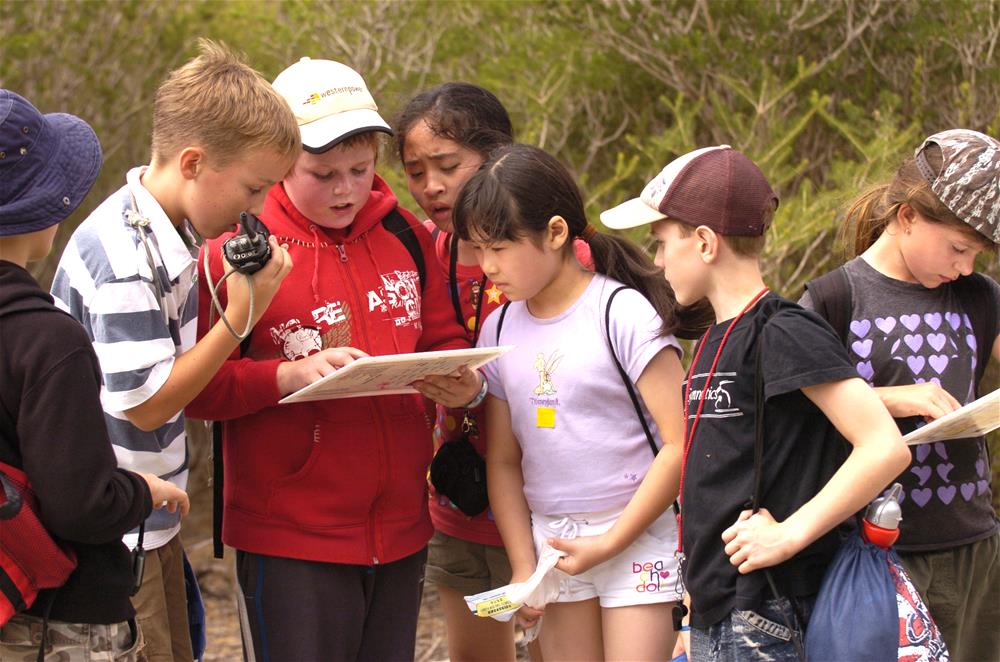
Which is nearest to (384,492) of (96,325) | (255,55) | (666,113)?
(96,325)

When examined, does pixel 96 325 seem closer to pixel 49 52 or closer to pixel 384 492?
pixel 384 492

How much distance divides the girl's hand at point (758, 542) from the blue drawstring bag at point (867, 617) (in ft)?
0.43

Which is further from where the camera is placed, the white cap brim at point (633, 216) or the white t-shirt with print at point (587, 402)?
the white t-shirt with print at point (587, 402)

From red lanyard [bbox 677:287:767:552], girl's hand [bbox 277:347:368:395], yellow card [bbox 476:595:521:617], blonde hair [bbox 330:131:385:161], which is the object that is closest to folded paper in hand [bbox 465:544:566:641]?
yellow card [bbox 476:595:521:617]

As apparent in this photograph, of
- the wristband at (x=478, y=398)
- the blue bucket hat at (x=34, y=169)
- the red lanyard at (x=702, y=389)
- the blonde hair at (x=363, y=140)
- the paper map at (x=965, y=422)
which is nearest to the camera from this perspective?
the blue bucket hat at (x=34, y=169)

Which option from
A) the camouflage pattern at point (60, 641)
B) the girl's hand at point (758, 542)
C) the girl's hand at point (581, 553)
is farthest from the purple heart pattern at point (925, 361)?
the camouflage pattern at point (60, 641)

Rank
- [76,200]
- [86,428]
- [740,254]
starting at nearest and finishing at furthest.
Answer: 1. [86,428]
2. [76,200]
3. [740,254]

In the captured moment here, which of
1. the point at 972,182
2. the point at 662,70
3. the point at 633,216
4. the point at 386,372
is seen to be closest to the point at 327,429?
the point at 386,372

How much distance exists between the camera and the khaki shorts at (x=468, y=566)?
3479 millimetres

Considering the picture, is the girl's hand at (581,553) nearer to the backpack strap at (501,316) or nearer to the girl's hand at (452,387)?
the girl's hand at (452,387)

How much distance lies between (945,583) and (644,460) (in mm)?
854

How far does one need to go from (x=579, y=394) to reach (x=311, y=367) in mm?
714

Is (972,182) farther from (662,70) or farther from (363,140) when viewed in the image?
(662,70)

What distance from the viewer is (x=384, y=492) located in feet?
9.95
